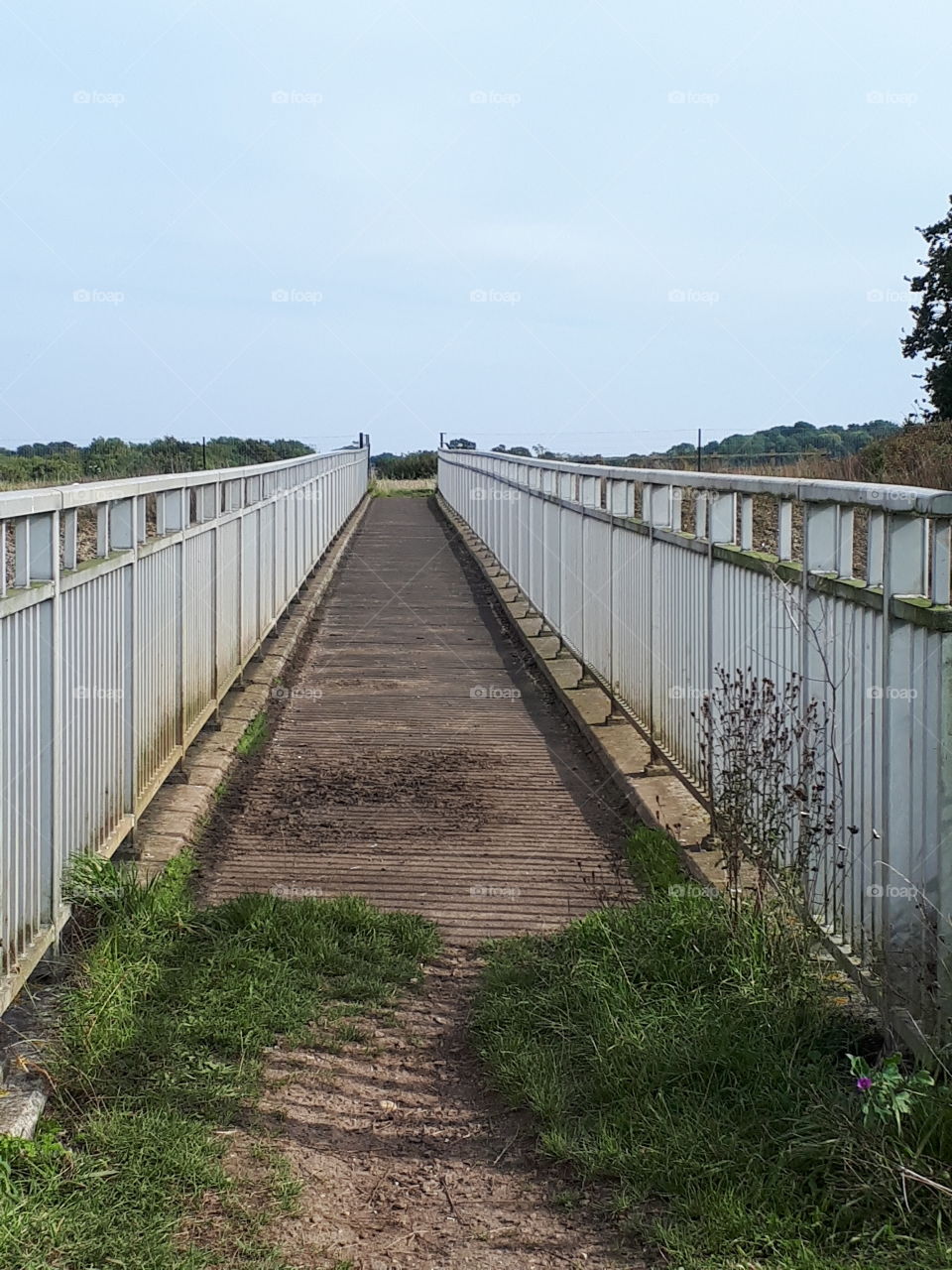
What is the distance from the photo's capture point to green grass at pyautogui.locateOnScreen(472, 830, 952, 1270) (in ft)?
11.2

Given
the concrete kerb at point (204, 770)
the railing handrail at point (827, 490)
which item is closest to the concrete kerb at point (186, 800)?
the concrete kerb at point (204, 770)

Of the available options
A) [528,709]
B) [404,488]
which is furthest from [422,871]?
[404,488]

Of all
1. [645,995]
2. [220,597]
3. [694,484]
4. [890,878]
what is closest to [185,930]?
[645,995]

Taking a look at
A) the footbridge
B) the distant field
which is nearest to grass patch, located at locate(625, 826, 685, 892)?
the footbridge

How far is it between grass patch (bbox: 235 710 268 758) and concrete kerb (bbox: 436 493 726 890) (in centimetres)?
208

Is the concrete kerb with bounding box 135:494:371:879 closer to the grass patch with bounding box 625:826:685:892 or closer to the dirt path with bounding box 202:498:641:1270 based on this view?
the dirt path with bounding box 202:498:641:1270

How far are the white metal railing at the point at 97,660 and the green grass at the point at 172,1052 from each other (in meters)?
0.29

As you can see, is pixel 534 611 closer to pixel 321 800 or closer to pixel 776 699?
pixel 321 800

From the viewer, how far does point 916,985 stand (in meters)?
4.10

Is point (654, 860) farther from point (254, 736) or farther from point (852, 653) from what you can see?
point (254, 736)

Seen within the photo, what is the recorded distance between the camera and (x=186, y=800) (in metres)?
7.77

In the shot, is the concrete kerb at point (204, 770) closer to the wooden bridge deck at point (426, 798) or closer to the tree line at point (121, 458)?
the wooden bridge deck at point (426, 798)

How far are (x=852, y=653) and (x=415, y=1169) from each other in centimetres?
197

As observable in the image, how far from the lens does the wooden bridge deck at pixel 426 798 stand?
652 centimetres
